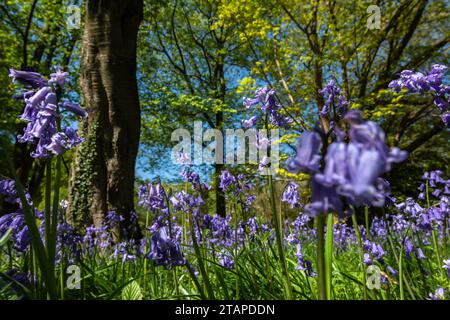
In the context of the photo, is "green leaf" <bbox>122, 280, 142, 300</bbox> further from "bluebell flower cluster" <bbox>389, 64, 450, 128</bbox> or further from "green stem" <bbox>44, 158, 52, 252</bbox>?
"bluebell flower cluster" <bbox>389, 64, 450, 128</bbox>

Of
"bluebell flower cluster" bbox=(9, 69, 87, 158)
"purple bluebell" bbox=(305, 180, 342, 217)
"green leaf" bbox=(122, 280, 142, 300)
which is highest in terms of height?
"bluebell flower cluster" bbox=(9, 69, 87, 158)

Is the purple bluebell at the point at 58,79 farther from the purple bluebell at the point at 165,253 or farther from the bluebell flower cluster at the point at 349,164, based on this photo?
the bluebell flower cluster at the point at 349,164

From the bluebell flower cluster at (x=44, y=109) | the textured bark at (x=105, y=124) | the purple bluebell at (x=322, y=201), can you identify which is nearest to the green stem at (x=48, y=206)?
the bluebell flower cluster at (x=44, y=109)

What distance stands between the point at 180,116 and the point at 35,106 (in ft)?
57.4

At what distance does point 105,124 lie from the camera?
6629 millimetres

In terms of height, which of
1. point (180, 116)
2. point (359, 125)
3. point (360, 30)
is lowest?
point (359, 125)

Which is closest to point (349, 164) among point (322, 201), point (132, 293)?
point (322, 201)

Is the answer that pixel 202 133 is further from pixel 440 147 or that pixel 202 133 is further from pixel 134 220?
pixel 134 220

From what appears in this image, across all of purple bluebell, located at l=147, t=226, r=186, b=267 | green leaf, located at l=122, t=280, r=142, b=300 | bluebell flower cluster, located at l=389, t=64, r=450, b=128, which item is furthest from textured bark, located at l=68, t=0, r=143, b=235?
bluebell flower cluster, located at l=389, t=64, r=450, b=128

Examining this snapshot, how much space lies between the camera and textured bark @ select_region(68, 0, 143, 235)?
6.38 metres

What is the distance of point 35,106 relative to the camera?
1.67 metres

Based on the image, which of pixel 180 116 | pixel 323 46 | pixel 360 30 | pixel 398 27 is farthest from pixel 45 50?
pixel 398 27

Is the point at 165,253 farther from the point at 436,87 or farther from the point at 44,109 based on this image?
the point at 436,87
